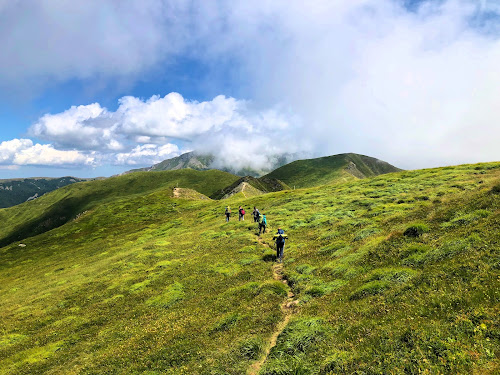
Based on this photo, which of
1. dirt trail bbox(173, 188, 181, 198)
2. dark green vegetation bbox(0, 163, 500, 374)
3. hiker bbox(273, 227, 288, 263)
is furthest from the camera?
dirt trail bbox(173, 188, 181, 198)

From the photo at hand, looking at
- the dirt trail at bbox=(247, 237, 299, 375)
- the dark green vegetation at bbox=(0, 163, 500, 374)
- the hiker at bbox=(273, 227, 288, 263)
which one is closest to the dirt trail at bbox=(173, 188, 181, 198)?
the dark green vegetation at bbox=(0, 163, 500, 374)

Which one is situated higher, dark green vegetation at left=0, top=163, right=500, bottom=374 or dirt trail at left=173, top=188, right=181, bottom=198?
dirt trail at left=173, top=188, right=181, bottom=198

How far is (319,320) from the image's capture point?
532 inches

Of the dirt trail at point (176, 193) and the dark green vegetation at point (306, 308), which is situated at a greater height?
the dirt trail at point (176, 193)

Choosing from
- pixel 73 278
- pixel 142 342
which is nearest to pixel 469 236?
pixel 142 342

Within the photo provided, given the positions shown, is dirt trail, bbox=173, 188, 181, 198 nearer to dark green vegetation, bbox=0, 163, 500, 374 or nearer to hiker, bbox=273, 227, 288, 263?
dark green vegetation, bbox=0, 163, 500, 374

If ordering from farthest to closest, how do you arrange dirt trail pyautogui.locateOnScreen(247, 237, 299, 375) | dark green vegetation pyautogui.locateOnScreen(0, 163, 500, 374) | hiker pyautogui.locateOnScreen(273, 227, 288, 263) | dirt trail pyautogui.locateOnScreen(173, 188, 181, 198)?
1. dirt trail pyautogui.locateOnScreen(173, 188, 181, 198)
2. hiker pyautogui.locateOnScreen(273, 227, 288, 263)
3. dirt trail pyautogui.locateOnScreen(247, 237, 299, 375)
4. dark green vegetation pyautogui.locateOnScreen(0, 163, 500, 374)

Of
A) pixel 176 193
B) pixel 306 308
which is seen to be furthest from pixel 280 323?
pixel 176 193

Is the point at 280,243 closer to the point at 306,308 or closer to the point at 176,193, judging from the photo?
the point at 306,308

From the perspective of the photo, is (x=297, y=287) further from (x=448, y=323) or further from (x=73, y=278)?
(x=73, y=278)

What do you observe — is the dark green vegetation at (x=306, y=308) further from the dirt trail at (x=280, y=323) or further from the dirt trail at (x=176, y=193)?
the dirt trail at (x=176, y=193)

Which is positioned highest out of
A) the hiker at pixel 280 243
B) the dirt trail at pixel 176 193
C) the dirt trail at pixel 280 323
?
the dirt trail at pixel 176 193

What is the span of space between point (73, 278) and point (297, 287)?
38078 mm

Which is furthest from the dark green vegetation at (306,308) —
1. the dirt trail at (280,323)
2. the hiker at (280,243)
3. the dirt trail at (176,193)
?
the dirt trail at (176,193)
